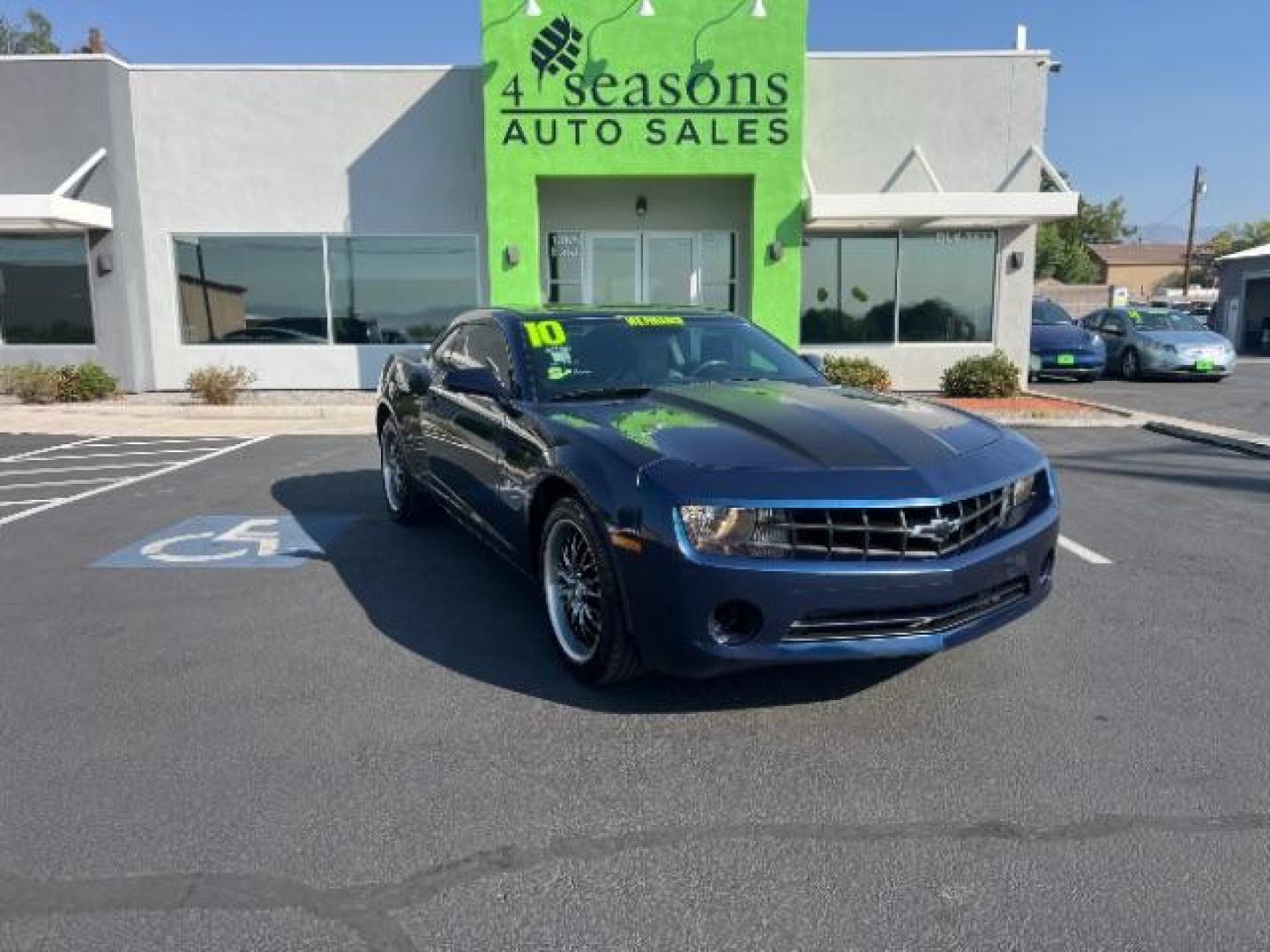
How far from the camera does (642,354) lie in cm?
467

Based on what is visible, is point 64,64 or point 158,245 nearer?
point 64,64

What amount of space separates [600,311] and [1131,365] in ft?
57.5

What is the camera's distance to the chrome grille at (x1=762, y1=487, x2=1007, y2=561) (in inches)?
121

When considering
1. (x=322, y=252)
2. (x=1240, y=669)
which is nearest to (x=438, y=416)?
(x=1240, y=669)

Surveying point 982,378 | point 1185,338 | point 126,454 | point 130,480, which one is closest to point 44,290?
point 126,454

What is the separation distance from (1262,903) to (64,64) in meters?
16.5

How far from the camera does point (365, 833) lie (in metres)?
2.72

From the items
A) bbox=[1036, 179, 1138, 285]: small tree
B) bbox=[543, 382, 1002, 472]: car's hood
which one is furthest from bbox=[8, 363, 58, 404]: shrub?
bbox=[1036, 179, 1138, 285]: small tree

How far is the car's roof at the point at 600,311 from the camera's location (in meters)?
4.90

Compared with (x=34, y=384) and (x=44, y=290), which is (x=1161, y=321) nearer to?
(x=34, y=384)

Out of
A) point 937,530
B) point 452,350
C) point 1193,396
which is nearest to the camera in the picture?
point 937,530

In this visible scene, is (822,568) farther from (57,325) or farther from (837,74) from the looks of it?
(57,325)

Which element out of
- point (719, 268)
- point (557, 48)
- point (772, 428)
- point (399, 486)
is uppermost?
point (557, 48)

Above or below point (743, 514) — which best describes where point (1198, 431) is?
below
